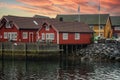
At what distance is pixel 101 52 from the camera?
8131 centimetres

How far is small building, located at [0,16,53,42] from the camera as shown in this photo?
89.5 meters

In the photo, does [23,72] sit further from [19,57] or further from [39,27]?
[39,27]

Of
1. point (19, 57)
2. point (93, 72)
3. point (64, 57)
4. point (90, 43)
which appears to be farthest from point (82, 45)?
point (93, 72)

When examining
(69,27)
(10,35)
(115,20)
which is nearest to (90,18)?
(115,20)

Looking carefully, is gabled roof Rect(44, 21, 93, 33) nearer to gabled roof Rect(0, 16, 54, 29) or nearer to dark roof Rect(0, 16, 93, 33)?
dark roof Rect(0, 16, 93, 33)

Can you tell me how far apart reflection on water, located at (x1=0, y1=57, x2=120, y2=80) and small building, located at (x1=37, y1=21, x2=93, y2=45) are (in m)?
10.2

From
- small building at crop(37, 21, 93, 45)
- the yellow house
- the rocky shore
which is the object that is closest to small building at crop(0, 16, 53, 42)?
small building at crop(37, 21, 93, 45)

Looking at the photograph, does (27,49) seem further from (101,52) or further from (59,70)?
(59,70)

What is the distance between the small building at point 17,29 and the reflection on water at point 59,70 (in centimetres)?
1307

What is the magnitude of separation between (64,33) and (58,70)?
23.4 metres

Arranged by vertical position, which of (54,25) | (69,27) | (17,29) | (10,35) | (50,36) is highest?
(54,25)

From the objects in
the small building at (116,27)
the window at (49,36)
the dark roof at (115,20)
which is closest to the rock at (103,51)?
the window at (49,36)

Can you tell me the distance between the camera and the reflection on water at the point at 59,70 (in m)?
55.3

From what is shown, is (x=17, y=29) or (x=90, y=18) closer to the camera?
(x=17, y=29)
